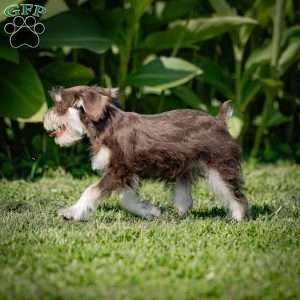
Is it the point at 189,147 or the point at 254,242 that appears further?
the point at 189,147

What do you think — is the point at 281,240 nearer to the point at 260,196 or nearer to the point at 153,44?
the point at 260,196

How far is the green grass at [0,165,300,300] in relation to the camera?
15.8ft

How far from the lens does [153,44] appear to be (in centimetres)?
1005

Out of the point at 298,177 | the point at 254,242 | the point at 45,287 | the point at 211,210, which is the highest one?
the point at 45,287

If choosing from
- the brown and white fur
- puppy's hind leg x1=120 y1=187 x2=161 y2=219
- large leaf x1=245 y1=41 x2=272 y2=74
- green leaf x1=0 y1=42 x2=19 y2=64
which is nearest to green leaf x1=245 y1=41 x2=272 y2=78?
large leaf x1=245 y1=41 x2=272 y2=74

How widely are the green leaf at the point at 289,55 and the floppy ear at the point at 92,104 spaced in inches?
160

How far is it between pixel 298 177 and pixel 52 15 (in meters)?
3.60

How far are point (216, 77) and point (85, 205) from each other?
445 centimetres

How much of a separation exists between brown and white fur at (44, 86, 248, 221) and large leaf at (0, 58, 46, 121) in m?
1.93

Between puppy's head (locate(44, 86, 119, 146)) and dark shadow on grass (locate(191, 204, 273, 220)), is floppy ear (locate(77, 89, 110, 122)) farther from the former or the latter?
dark shadow on grass (locate(191, 204, 273, 220))

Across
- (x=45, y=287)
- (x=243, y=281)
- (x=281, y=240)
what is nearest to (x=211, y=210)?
(x=281, y=240)

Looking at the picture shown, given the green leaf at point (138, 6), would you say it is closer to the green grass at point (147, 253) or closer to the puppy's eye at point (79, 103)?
the green grass at point (147, 253)

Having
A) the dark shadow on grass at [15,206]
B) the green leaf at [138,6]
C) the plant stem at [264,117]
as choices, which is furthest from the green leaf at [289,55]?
the dark shadow on grass at [15,206]
